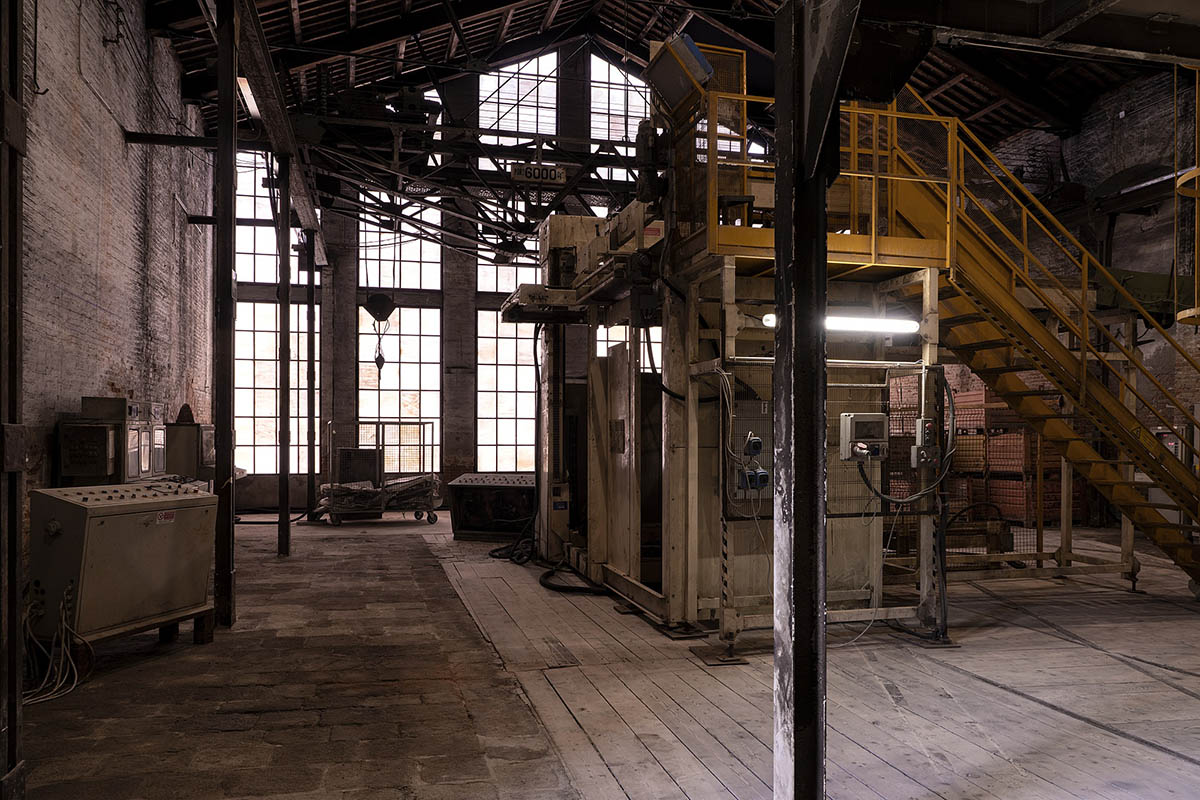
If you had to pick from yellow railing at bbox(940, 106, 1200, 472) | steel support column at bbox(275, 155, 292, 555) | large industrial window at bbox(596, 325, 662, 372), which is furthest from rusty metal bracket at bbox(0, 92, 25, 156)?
steel support column at bbox(275, 155, 292, 555)

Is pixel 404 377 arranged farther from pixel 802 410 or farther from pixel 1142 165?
pixel 802 410

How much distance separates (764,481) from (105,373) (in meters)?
8.30

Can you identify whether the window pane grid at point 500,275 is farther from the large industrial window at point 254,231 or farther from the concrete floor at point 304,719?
the concrete floor at point 304,719

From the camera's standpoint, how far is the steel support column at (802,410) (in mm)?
3182

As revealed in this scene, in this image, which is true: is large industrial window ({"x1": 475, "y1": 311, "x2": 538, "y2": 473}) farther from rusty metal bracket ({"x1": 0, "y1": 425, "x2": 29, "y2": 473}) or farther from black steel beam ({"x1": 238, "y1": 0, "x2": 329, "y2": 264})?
rusty metal bracket ({"x1": 0, "y1": 425, "x2": 29, "y2": 473})

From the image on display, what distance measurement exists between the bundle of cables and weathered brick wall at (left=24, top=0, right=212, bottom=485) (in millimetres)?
2762

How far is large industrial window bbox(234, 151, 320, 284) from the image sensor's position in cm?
1992

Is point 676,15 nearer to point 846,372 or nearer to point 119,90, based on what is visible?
point 119,90

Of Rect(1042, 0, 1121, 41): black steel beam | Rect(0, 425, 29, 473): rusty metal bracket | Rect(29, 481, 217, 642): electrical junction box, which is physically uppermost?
Rect(1042, 0, 1121, 41): black steel beam

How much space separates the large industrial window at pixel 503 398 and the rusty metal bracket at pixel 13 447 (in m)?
17.4

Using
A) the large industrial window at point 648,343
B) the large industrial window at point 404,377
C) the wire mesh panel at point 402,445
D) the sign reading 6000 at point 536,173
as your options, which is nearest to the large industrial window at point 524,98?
the large industrial window at point 404,377

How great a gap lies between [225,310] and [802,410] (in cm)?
610

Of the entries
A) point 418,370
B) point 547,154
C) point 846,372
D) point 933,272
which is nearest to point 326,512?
point 418,370

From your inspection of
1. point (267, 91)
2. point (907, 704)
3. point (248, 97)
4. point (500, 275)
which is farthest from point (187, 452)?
point (500, 275)
